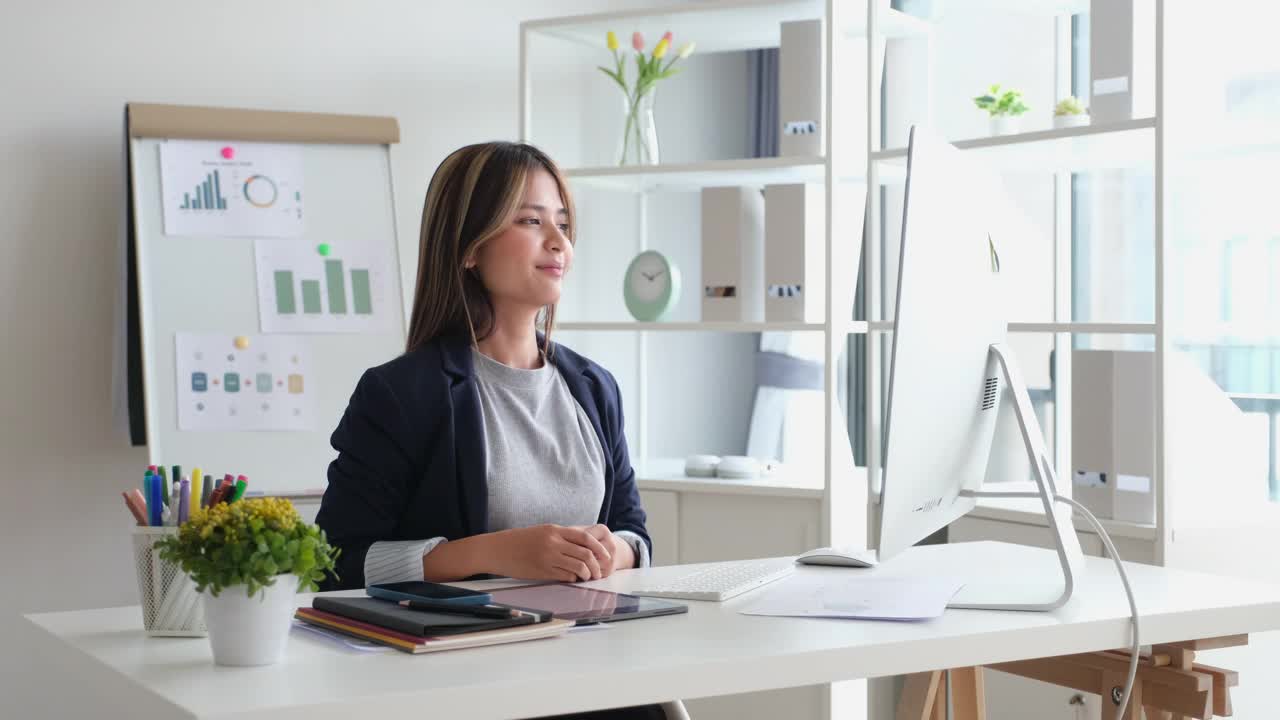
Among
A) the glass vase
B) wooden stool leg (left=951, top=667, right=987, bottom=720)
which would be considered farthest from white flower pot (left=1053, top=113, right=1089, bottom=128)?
wooden stool leg (left=951, top=667, right=987, bottom=720)

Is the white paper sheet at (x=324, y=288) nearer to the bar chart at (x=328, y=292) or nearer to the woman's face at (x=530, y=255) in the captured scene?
the bar chart at (x=328, y=292)

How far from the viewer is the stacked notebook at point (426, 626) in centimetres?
118

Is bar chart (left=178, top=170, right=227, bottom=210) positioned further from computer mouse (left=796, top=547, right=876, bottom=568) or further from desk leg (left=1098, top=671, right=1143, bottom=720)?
desk leg (left=1098, top=671, right=1143, bottom=720)

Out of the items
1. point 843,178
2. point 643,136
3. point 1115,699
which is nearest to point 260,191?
point 643,136

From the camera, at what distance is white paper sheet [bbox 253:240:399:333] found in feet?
10.0

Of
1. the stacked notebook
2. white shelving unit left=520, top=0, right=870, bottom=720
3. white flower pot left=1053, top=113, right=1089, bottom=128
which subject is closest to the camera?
the stacked notebook

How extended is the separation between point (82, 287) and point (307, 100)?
76 cm

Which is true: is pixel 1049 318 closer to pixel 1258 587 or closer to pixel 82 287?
pixel 1258 587

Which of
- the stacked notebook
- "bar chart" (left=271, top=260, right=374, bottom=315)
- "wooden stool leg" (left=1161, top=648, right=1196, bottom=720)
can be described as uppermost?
"bar chart" (left=271, top=260, right=374, bottom=315)

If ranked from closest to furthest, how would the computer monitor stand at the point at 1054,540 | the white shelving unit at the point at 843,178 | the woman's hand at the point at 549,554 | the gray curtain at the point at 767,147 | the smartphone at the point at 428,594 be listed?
the smartphone at the point at 428,594, the computer monitor stand at the point at 1054,540, the woman's hand at the point at 549,554, the white shelving unit at the point at 843,178, the gray curtain at the point at 767,147

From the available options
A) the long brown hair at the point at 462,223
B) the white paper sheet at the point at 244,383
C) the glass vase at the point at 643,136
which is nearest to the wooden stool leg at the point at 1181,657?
the long brown hair at the point at 462,223

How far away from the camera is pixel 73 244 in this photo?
3055 mm

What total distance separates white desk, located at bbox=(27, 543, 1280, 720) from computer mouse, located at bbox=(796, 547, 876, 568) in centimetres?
28

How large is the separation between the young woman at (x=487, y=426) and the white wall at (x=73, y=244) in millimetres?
1566
